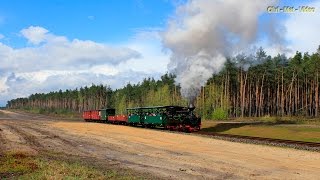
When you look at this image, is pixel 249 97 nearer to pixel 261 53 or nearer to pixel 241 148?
pixel 261 53

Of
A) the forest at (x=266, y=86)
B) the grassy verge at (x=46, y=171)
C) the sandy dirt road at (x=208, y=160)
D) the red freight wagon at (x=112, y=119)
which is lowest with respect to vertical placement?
the sandy dirt road at (x=208, y=160)

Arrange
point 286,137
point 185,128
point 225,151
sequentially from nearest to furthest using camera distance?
point 225,151 < point 286,137 < point 185,128

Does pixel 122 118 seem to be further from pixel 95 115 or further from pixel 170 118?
pixel 95 115

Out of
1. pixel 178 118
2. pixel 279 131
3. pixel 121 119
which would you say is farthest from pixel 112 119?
pixel 279 131

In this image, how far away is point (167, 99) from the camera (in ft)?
325

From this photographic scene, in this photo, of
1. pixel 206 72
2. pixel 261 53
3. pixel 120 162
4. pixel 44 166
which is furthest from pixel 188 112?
pixel 261 53

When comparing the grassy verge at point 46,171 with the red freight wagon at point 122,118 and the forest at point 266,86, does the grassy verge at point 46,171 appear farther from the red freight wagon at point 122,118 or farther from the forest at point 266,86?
the forest at point 266,86

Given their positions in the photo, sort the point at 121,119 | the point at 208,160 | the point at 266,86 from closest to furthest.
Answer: the point at 208,160, the point at 121,119, the point at 266,86

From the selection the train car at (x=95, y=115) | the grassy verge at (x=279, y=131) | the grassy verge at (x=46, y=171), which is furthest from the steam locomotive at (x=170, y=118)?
the train car at (x=95, y=115)

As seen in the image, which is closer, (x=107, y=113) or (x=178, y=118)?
(x=178, y=118)

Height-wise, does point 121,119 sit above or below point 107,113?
below

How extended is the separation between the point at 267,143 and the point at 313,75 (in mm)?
60711

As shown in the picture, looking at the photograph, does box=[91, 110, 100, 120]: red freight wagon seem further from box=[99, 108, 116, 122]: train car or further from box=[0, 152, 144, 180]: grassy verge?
box=[0, 152, 144, 180]: grassy verge

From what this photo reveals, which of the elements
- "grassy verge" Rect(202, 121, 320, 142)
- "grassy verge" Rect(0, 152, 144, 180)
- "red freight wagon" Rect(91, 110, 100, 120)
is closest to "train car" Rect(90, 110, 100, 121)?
"red freight wagon" Rect(91, 110, 100, 120)
